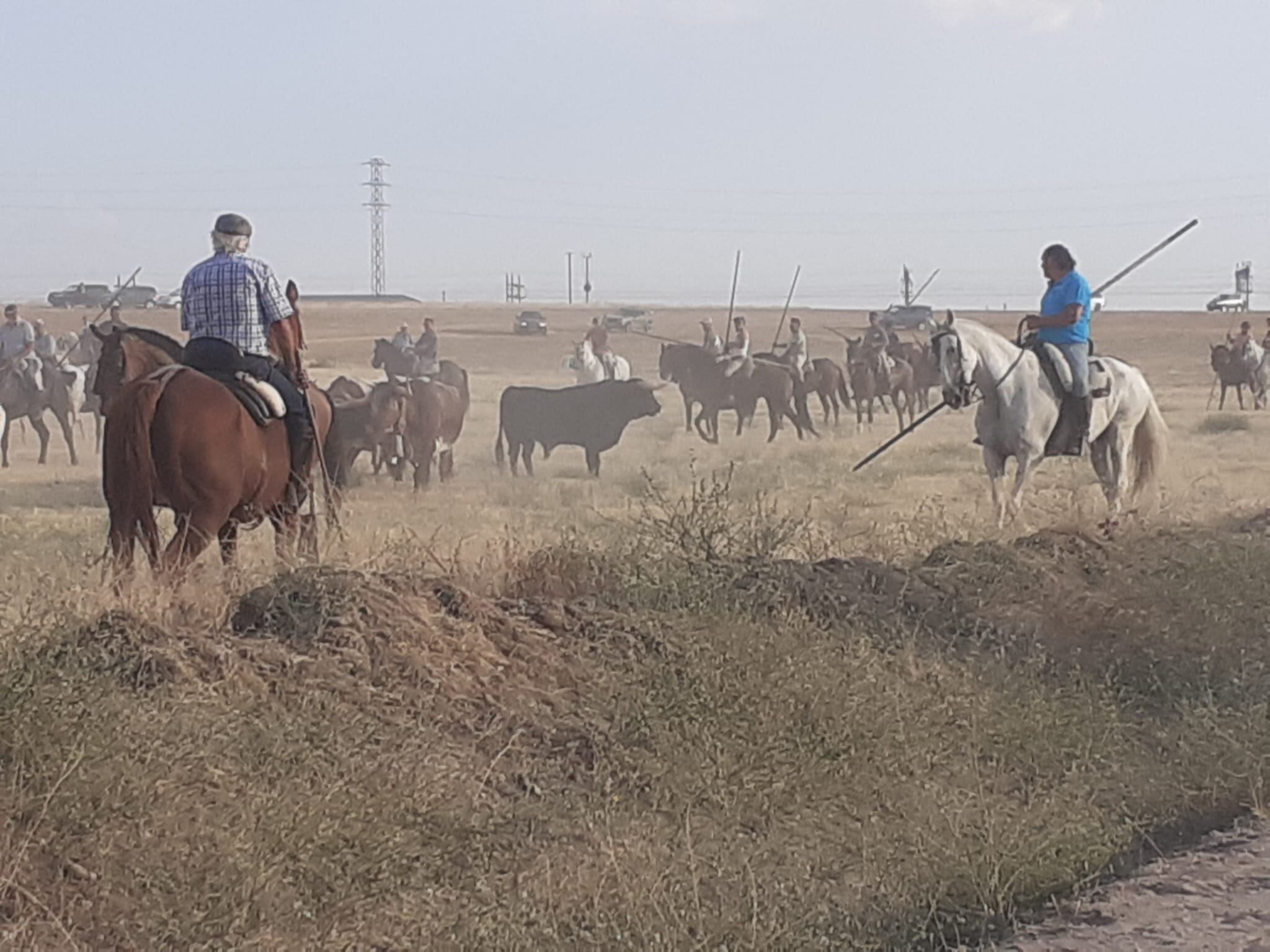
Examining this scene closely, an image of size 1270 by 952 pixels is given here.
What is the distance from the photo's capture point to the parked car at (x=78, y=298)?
85750 mm

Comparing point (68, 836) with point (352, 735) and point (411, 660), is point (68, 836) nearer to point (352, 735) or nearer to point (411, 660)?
point (352, 735)

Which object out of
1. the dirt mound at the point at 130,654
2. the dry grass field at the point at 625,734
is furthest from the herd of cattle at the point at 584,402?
the dirt mound at the point at 130,654

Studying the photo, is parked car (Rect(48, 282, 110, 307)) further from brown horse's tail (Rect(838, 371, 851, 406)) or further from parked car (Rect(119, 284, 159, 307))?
brown horse's tail (Rect(838, 371, 851, 406))

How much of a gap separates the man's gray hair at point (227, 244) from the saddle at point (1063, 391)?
7421 mm

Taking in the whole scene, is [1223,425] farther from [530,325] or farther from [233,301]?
[530,325]

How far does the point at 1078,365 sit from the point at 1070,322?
50cm

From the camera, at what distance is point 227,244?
32.2 feet

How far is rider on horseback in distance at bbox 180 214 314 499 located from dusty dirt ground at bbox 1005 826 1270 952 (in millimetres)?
5848

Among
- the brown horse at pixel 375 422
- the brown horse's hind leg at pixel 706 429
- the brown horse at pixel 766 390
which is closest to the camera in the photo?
the brown horse at pixel 375 422

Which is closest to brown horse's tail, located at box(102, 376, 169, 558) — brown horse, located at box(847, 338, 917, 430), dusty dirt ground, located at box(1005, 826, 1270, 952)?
dusty dirt ground, located at box(1005, 826, 1270, 952)

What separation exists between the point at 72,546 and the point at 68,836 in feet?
24.8

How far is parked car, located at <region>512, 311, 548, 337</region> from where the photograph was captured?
73875 millimetres

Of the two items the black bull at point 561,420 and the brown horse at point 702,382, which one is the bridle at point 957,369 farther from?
the brown horse at point 702,382

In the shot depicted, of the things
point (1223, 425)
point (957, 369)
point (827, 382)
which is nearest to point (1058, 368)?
point (957, 369)
